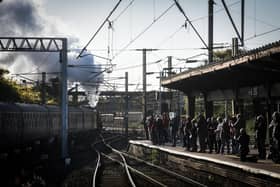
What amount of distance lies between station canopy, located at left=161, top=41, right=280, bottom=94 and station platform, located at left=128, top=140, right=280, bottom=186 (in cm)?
296

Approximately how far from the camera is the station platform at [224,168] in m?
14.6

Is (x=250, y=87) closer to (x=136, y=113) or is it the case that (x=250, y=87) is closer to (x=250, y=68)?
(x=250, y=68)

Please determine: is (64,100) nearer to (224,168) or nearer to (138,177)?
(138,177)

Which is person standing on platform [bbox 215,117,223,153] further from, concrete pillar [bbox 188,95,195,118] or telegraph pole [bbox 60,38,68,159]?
telegraph pole [bbox 60,38,68,159]

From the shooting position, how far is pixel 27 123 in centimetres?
2702

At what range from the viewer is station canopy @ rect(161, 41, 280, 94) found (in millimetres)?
16141

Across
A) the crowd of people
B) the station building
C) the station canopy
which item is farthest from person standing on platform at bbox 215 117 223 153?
the station canopy

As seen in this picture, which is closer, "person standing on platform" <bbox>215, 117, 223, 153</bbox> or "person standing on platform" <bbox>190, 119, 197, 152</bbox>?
"person standing on platform" <bbox>215, 117, 223, 153</bbox>

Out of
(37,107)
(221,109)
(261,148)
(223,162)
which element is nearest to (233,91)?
(261,148)

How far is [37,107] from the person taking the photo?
3114 centimetres

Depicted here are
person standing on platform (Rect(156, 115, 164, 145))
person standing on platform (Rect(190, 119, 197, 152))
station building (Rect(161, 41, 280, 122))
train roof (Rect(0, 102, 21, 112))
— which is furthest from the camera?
person standing on platform (Rect(156, 115, 164, 145))

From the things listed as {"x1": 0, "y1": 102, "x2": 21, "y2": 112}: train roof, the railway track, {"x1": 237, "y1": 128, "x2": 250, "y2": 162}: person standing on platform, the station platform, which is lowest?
the railway track

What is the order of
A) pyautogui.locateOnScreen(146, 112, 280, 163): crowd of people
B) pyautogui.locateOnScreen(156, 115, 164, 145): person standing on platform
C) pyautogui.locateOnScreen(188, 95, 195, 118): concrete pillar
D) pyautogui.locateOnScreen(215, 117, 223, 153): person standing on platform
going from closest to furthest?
pyautogui.locateOnScreen(146, 112, 280, 163): crowd of people, pyautogui.locateOnScreen(215, 117, 223, 153): person standing on platform, pyautogui.locateOnScreen(156, 115, 164, 145): person standing on platform, pyautogui.locateOnScreen(188, 95, 195, 118): concrete pillar

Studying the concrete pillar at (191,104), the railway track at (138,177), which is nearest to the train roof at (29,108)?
the railway track at (138,177)
